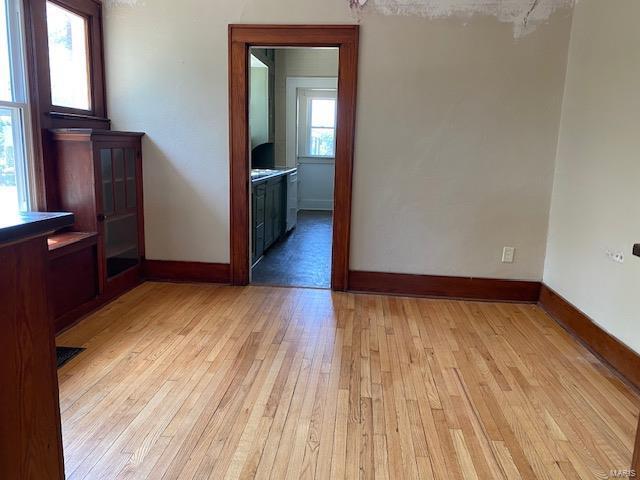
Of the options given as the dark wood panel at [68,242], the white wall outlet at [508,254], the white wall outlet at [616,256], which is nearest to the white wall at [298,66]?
the white wall outlet at [508,254]

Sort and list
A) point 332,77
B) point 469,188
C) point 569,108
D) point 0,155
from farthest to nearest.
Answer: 1. point 332,77
2. point 469,188
3. point 569,108
4. point 0,155

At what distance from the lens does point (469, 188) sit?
12.2 feet

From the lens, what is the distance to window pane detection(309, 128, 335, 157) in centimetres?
835

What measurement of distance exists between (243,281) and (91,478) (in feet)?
7.87

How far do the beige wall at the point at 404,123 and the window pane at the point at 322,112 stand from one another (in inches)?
183

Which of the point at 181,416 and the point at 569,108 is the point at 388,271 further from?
the point at 181,416

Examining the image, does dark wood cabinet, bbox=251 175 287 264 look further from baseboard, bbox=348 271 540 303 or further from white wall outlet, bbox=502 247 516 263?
white wall outlet, bbox=502 247 516 263

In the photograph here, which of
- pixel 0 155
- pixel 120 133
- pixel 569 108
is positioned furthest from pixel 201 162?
pixel 569 108

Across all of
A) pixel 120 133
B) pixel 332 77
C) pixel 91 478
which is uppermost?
pixel 332 77

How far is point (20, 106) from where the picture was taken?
2.90 meters

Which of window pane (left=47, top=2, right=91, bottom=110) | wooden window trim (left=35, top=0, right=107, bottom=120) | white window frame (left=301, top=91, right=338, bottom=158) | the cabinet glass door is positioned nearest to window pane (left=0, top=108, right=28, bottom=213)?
wooden window trim (left=35, top=0, right=107, bottom=120)

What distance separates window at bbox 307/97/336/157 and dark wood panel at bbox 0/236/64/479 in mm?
7277

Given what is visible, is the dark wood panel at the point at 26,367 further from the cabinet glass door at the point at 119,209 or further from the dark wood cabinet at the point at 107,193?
the cabinet glass door at the point at 119,209

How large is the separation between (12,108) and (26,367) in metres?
2.29
